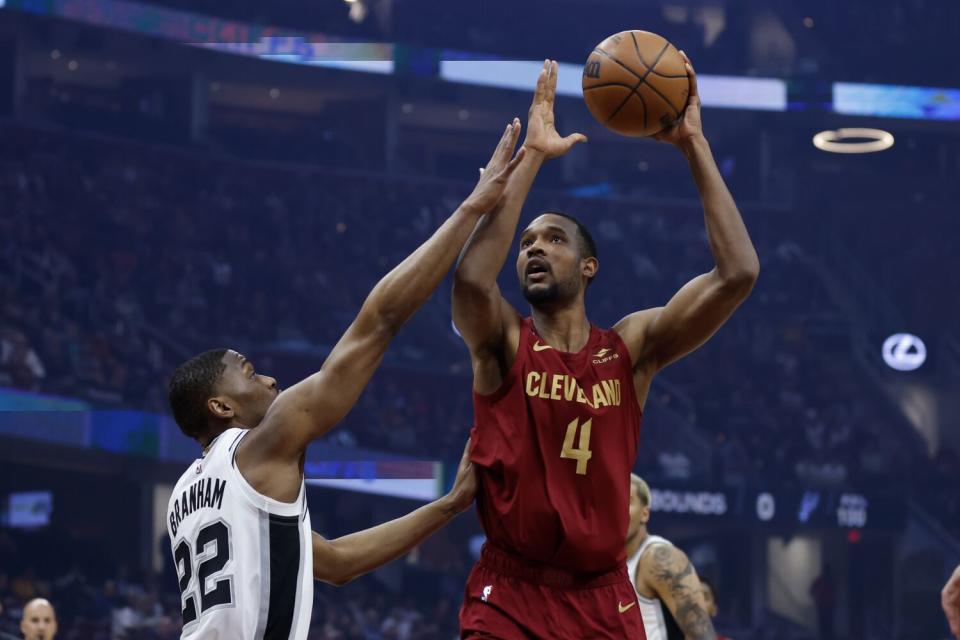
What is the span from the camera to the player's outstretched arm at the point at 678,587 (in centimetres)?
569

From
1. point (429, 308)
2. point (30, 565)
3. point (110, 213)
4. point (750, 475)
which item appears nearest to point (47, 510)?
point (30, 565)

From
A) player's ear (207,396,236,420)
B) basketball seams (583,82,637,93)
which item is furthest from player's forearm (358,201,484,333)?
basketball seams (583,82,637,93)

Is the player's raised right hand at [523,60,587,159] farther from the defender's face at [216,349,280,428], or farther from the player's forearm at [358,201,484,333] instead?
the defender's face at [216,349,280,428]

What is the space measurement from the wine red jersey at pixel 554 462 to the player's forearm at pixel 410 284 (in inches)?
19.7

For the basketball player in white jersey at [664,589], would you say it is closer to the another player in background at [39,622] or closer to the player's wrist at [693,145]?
the player's wrist at [693,145]

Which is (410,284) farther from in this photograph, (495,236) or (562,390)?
(562,390)

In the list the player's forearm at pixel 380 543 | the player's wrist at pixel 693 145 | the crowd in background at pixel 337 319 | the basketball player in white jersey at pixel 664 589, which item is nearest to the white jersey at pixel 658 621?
the basketball player in white jersey at pixel 664 589

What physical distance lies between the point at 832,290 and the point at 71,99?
17140 mm

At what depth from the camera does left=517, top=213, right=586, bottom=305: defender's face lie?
4.34 m

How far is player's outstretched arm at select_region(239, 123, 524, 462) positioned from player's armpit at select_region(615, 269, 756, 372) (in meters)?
0.86

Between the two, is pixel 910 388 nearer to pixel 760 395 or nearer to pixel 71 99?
pixel 760 395

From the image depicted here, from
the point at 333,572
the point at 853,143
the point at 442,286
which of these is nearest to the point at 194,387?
the point at 333,572

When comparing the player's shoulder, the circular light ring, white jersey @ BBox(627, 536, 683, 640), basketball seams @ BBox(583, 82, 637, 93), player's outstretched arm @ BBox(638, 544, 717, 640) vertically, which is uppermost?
the circular light ring

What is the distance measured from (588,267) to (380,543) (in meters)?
1.26
